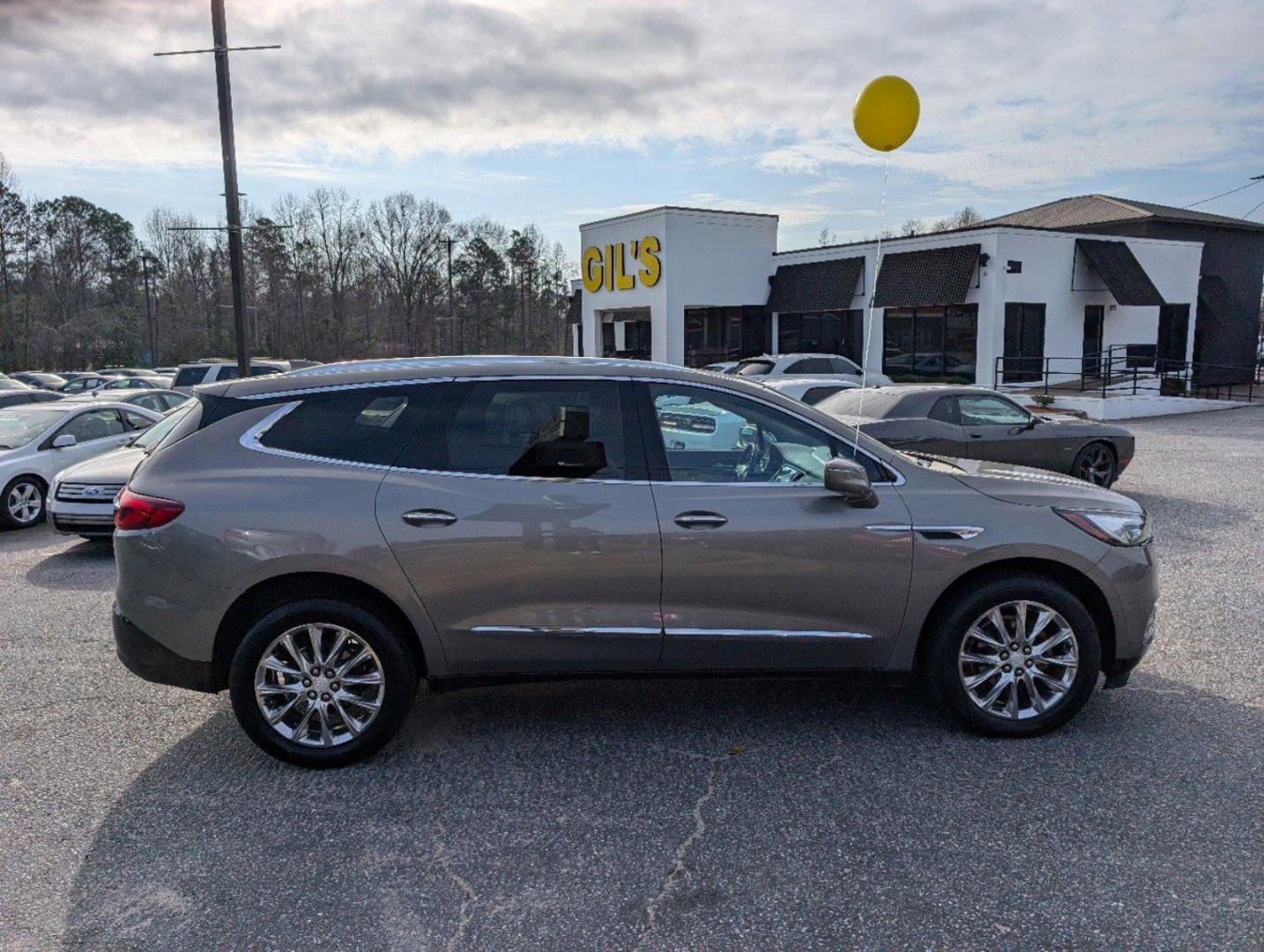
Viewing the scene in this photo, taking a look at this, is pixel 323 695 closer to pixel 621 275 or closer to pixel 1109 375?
pixel 1109 375

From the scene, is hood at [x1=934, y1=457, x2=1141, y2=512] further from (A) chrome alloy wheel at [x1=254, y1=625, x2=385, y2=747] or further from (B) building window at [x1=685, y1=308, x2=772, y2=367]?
(B) building window at [x1=685, y1=308, x2=772, y2=367]

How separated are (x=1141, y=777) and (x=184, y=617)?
163 inches

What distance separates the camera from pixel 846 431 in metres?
4.36

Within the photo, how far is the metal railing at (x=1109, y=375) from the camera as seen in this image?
25.7 metres

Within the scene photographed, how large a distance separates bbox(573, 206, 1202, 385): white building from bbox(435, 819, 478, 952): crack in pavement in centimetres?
2410

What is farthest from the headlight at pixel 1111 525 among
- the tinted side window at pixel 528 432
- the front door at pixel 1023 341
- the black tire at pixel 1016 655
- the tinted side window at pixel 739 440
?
the front door at pixel 1023 341

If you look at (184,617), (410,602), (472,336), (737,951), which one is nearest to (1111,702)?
(737,951)

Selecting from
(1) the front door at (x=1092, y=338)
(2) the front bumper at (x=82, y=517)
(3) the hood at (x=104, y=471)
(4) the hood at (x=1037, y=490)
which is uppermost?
(1) the front door at (x=1092, y=338)

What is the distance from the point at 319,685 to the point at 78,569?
19.1 feet

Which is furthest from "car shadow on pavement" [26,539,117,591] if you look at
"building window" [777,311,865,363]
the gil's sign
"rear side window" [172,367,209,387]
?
the gil's sign

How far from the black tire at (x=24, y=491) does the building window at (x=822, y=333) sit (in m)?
20.6

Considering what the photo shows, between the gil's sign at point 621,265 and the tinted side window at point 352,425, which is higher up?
the gil's sign at point 621,265

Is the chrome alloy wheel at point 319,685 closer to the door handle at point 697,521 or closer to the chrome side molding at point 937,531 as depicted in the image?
the door handle at point 697,521

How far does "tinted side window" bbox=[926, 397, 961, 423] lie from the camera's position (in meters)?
10.4
